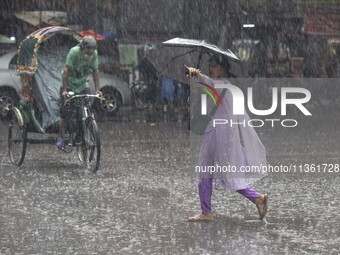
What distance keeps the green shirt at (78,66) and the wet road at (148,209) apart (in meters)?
1.13

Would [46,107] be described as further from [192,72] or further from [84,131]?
[192,72]

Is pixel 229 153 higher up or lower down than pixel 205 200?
higher up

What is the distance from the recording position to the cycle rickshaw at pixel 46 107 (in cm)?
1330

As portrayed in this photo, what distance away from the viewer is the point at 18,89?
23.5m

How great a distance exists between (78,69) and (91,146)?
1.10 m

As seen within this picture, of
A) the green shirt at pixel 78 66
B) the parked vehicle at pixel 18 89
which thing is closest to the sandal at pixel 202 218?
the green shirt at pixel 78 66

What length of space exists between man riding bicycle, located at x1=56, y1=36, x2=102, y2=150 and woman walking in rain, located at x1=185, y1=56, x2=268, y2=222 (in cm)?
385

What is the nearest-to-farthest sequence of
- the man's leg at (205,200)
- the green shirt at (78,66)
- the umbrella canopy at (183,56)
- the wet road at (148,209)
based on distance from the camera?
the wet road at (148,209), the man's leg at (205,200), the umbrella canopy at (183,56), the green shirt at (78,66)

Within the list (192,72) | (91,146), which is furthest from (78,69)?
(192,72)

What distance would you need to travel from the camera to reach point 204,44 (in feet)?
32.1

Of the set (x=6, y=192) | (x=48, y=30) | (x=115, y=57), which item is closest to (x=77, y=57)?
(x=48, y=30)

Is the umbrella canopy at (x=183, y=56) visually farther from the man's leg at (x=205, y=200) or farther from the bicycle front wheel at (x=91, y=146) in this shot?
the bicycle front wheel at (x=91, y=146)

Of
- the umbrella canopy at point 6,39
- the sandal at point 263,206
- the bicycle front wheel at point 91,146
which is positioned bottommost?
the sandal at point 263,206

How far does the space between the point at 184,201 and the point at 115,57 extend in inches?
682
